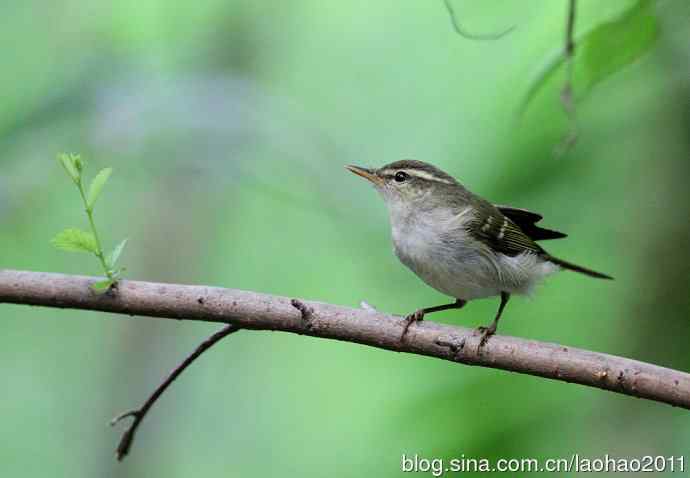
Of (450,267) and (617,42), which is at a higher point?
(617,42)

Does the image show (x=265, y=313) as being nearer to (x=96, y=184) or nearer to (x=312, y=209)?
(x=96, y=184)

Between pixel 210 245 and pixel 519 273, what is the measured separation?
3438mm

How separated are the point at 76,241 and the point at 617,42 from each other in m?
1.77

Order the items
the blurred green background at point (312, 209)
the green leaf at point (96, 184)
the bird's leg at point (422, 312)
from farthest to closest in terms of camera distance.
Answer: the blurred green background at point (312, 209)
the bird's leg at point (422, 312)
the green leaf at point (96, 184)

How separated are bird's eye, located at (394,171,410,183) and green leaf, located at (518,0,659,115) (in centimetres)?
228

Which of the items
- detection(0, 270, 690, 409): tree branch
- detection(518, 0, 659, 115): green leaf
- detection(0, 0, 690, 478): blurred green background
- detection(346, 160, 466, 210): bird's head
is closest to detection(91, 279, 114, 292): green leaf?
detection(0, 270, 690, 409): tree branch

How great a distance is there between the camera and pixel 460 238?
4.32 meters

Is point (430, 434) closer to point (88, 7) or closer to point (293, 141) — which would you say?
point (293, 141)

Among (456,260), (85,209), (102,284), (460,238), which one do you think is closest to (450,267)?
(456,260)

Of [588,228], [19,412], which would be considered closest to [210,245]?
[19,412]

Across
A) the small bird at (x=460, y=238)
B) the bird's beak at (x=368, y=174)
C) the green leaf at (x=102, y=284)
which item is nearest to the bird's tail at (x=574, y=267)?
the small bird at (x=460, y=238)

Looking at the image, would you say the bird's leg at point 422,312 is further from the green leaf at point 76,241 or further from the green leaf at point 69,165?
the green leaf at point 69,165

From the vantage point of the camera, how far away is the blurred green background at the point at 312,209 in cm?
350

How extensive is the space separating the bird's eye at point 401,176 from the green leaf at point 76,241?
2758 millimetres
